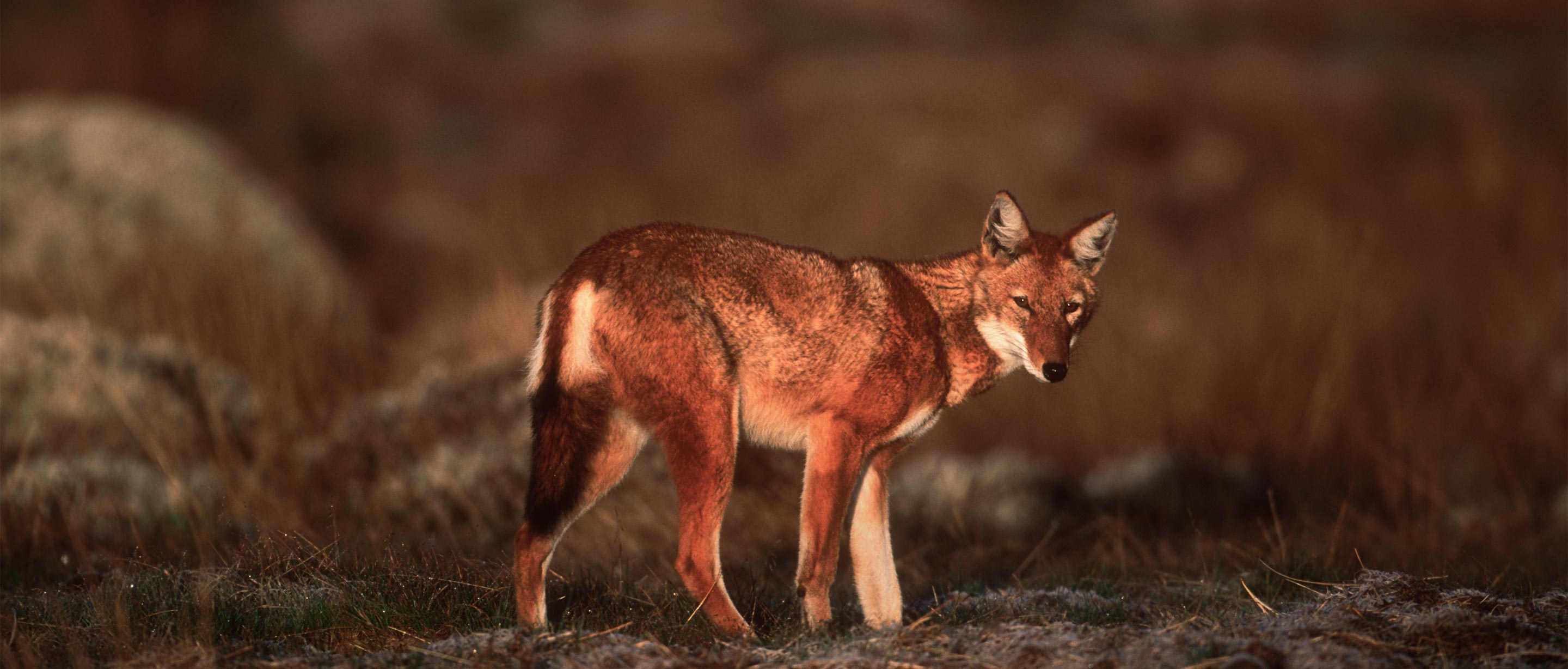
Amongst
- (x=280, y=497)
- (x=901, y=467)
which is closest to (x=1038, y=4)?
(x=901, y=467)

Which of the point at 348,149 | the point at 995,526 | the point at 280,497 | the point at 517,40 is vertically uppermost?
the point at 517,40

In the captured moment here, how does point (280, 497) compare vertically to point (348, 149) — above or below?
below

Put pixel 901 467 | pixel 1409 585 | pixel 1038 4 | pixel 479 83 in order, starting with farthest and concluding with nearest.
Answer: pixel 1038 4
pixel 479 83
pixel 901 467
pixel 1409 585

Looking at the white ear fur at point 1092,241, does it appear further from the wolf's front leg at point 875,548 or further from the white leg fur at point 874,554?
the white leg fur at point 874,554

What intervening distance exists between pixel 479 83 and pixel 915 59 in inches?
361

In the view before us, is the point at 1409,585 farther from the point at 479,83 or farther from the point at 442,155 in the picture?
the point at 479,83

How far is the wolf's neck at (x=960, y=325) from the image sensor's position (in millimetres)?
5262

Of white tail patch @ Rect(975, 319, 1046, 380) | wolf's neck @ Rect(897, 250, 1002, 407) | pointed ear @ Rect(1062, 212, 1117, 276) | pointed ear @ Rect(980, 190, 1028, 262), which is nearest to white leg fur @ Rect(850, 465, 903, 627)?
wolf's neck @ Rect(897, 250, 1002, 407)

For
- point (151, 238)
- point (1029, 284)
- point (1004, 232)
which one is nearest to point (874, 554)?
point (1029, 284)

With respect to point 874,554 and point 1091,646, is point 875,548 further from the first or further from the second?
point 1091,646

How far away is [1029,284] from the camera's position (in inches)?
206

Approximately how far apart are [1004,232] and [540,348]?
198 centimetres

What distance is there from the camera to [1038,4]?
34.0m

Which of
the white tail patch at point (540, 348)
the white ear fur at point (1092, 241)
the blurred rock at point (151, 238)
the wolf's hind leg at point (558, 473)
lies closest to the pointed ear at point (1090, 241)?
the white ear fur at point (1092, 241)
